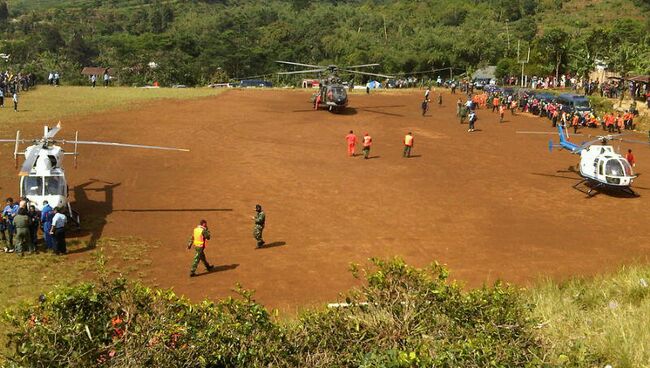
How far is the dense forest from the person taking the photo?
6625cm

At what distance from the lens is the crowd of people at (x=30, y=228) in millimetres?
14998

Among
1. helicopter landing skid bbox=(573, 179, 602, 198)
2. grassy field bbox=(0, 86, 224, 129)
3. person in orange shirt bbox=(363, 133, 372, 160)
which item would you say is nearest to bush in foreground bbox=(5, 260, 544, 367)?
helicopter landing skid bbox=(573, 179, 602, 198)

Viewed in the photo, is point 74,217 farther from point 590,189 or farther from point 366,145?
point 590,189

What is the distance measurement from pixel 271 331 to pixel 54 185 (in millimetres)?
12098

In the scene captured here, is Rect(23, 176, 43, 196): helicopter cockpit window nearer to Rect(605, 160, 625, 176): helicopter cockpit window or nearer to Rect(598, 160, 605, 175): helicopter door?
Rect(598, 160, 605, 175): helicopter door

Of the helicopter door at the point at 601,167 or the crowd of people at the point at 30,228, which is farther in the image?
the helicopter door at the point at 601,167

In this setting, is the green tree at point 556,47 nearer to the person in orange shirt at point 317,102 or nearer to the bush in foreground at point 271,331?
the person in orange shirt at point 317,102

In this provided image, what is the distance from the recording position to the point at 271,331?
691 centimetres

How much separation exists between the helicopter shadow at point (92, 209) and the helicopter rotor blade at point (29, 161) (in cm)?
232

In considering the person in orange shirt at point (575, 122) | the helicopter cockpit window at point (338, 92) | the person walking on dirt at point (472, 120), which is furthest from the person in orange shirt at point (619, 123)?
the helicopter cockpit window at point (338, 92)

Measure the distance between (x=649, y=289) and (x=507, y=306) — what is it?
5.02m

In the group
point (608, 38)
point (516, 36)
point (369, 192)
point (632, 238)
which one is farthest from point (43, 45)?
point (632, 238)

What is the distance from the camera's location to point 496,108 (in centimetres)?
4700

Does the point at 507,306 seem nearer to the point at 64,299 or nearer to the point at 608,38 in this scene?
the point at 64,299
